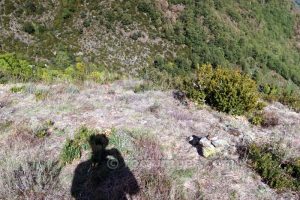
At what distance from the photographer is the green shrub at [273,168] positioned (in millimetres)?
5524

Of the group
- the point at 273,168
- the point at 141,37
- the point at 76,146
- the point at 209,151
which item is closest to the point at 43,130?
the point at 76,146

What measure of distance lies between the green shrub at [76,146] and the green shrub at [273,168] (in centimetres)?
275

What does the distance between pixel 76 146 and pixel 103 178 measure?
0.89 meters

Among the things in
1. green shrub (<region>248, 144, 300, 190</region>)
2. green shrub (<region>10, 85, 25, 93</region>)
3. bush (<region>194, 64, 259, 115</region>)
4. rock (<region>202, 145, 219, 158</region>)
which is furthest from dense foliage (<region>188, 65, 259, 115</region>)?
green shrub (<region>10, 85, 25, 93</region>)

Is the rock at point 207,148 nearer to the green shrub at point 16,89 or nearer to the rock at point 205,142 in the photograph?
the rock at point 205,142

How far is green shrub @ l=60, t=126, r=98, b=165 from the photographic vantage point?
19.4 feet

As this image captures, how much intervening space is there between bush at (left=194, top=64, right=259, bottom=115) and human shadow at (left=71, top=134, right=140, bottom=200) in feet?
10.3

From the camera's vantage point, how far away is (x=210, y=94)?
8727 mm

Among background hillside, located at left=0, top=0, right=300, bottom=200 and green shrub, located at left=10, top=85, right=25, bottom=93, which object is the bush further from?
green shrub, located at left=10, top=85, right=25, bottom=93

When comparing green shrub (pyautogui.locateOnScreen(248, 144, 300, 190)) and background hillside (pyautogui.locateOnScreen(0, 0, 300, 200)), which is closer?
background hillside (pyautogui.locateOnScreen(0, 0, 300, 200))

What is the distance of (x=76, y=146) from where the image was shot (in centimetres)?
620

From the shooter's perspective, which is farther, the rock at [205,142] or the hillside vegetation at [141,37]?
the hillside vegetation at [141,37]

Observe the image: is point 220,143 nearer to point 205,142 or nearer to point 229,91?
point 205,142

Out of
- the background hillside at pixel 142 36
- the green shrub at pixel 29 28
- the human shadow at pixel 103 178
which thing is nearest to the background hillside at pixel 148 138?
the human shadow at pixel 103 178
